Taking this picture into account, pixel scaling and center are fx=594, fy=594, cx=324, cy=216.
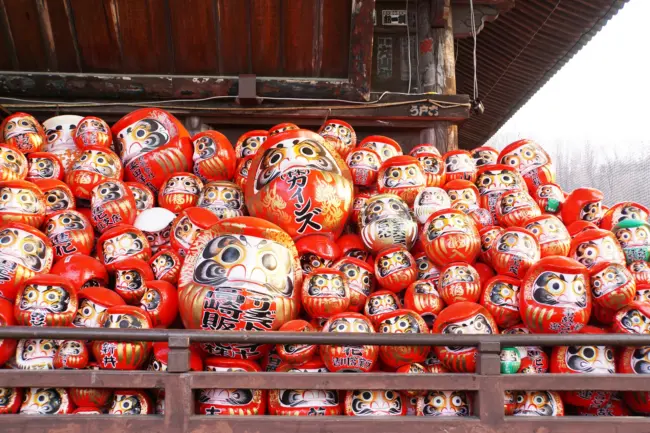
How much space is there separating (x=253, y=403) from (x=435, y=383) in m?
0.87

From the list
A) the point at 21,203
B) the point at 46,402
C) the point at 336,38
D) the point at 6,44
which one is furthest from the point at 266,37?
the point at 46,402

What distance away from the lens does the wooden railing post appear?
276cm

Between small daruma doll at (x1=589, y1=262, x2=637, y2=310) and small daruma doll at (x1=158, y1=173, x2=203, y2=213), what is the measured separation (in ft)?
7.98

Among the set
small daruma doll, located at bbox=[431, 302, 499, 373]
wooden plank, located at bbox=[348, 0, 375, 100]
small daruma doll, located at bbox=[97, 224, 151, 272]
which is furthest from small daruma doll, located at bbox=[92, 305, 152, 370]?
wooden plank, located at bbox=[348, 0, 375, 100]

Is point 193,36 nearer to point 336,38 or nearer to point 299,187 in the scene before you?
point 336,38

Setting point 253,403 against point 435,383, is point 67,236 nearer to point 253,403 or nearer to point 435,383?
point 253,403

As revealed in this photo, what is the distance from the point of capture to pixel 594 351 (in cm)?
296

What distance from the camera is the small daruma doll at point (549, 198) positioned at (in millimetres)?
3984

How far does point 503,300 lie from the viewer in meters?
3.17

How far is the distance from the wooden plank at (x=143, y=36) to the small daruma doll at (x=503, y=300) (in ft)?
11.5

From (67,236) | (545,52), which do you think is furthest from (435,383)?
(545,52)

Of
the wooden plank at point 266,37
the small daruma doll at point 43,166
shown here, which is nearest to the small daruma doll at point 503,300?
the small daruma doll at point 43,166

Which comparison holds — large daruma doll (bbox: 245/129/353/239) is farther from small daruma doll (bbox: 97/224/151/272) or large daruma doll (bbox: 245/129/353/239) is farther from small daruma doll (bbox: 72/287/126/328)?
small daruma doll (bbox: 72/287/126/328)

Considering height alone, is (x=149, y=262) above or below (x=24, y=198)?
below
